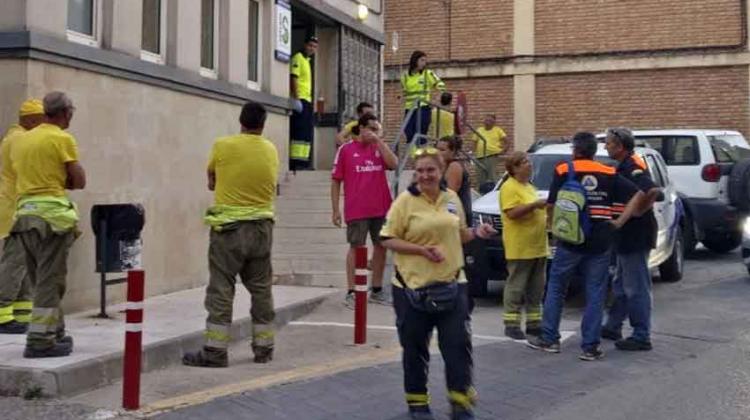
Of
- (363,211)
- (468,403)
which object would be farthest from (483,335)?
(468,403)

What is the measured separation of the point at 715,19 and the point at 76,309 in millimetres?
17735

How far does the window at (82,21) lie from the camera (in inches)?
365

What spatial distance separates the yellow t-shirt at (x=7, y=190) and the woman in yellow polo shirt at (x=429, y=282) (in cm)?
346

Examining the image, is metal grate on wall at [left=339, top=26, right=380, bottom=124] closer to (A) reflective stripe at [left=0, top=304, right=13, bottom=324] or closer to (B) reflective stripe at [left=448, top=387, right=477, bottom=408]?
(A) reflective stripe at [left=0, top=304, right=13, bottom=324]

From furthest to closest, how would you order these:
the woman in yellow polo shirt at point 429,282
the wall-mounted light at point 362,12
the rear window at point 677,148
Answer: the wall-mounted light at point 362,12
the rear window at point 677,148
the woman in yellow polo shirt at point 429,282

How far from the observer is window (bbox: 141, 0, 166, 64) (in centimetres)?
1060

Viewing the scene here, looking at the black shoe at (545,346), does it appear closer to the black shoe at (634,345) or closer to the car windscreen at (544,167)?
the black shoe at (634,345)

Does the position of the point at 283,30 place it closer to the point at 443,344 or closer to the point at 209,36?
the point at 209,36

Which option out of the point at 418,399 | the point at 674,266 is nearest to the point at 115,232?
the point at 418,399

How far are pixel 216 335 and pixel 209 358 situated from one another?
211 millimetres

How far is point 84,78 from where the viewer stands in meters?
9.13

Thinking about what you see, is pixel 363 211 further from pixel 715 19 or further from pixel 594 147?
pixel 715 19

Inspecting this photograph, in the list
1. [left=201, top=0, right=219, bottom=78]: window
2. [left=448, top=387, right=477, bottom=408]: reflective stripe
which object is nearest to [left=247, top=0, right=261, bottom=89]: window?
[left=201, top=0, right=219, bottom=78]: window

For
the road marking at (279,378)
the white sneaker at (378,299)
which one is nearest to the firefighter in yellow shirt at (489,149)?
the white sneaker at (378,299)
